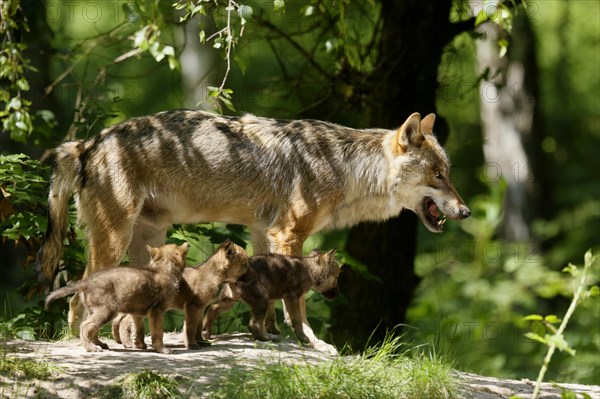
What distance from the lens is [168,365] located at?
703 centimetres

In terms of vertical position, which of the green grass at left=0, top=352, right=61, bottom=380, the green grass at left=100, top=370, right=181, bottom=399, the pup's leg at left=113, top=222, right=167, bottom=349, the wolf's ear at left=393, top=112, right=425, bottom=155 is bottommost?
the green grass at left=100, top=370, right=181, bottom=399

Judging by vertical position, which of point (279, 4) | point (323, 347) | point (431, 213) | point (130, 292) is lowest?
point (323, 347)

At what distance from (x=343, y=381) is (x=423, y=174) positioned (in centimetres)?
324

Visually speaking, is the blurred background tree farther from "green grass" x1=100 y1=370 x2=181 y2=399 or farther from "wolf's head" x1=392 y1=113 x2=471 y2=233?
"green grass" x1=100 y1=370 x2=181 y2=399

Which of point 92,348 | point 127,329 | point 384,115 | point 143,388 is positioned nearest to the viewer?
point 143,388

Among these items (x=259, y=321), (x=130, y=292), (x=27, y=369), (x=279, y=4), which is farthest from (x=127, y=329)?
(x=279, y=4)

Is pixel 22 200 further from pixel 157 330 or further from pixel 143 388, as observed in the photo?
pixel 143 388

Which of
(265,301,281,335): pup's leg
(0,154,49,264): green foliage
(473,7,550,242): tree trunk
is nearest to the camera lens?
(265,301,281,335): pup's leg

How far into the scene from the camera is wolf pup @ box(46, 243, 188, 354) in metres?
7.16

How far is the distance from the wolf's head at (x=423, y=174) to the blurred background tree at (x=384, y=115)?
106 centimetres

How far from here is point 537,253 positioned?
2034 cm

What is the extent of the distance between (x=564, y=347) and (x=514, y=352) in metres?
14.0

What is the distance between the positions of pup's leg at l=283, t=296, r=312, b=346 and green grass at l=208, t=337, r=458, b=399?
1.14 metres

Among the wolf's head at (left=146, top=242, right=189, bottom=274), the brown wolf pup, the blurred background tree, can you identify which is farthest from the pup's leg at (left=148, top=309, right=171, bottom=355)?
the blurred background tree
